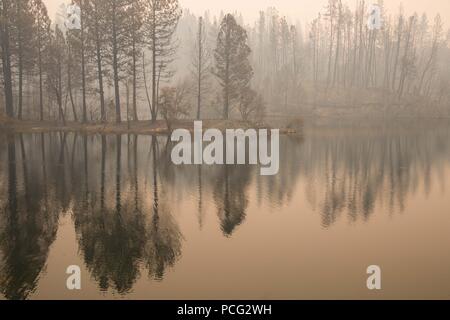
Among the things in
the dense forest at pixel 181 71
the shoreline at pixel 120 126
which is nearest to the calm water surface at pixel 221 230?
the shoreline at pixel 120 126

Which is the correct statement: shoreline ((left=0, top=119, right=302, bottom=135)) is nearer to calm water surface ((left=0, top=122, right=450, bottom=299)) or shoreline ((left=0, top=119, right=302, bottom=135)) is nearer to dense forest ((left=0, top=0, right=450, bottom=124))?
dense forest ((left=0, top=0, right=450, bottom=124))

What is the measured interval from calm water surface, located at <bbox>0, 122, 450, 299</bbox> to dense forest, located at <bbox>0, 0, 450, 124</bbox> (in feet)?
76.5

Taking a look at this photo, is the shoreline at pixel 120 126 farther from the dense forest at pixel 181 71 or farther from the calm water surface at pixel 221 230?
the calm water surface at pixel 221 230

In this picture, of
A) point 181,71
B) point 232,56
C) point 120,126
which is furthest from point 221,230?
point 181,71

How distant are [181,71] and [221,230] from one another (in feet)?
376

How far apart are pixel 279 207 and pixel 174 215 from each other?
3.90 m

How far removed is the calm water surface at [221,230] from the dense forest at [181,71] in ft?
76.5

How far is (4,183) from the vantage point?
18281 mm

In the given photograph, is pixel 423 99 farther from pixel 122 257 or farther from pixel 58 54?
pixel 122 257

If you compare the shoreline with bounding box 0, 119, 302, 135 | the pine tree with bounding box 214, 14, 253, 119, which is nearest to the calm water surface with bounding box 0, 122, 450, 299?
the shoreline with bounding box 0, 119, 302, 135

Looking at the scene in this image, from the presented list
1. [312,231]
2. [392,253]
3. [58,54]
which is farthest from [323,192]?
[58,54]

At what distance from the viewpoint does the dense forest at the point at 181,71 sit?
44.3 metres

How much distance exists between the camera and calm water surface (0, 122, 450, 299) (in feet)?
28.8

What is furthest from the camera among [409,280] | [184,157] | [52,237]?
[184,157]
